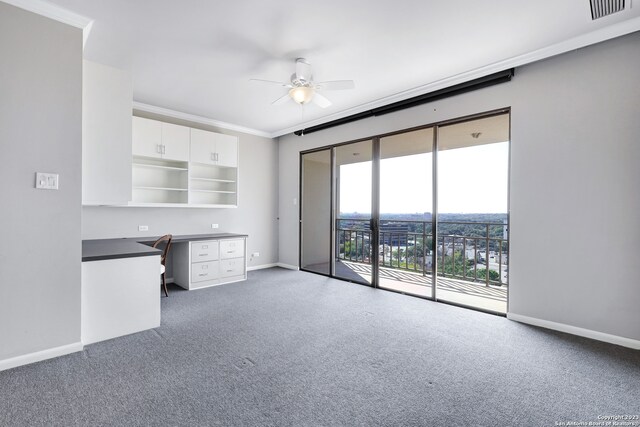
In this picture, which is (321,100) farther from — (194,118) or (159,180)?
(159,180)

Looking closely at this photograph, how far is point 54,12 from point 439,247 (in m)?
5.20

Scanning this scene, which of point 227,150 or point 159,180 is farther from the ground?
point 227,150

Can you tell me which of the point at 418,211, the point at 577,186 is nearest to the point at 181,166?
the point at 418,211

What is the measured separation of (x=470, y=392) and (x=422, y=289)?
2.53m

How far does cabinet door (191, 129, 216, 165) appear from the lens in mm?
4680

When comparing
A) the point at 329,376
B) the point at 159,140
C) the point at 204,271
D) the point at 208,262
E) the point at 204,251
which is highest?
the point at 159,140

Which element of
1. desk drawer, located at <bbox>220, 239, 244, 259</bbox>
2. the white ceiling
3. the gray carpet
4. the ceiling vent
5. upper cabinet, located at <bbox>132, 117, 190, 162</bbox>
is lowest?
the gray carpet

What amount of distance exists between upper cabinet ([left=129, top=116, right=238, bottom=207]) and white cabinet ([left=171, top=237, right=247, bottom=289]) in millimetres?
703

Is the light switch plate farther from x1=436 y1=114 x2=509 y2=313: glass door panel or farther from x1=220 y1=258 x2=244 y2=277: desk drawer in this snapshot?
x1=436 y1=114 x2=509 y2=313: glass door panel

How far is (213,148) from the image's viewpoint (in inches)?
193

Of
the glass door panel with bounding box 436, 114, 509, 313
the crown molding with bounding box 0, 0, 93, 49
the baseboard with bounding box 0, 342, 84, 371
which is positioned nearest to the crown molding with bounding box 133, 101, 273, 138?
the crown molding with bounding box 0, 0, 93, 49

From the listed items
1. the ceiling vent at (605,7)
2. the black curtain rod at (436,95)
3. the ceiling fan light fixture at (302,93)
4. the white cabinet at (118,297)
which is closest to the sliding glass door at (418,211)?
the black curtain rod at (436,95)

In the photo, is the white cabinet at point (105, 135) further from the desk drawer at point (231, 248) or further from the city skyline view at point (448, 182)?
the city skyline view at point (448, 182)

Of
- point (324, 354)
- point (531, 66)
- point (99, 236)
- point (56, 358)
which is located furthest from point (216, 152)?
point (531, 66)
